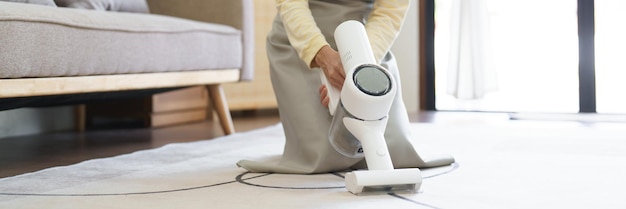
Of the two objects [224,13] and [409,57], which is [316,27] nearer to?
[224,13]

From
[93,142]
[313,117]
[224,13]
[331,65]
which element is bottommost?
[93,142]

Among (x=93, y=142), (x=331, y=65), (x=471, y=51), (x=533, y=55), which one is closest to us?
(x=331, y=65)

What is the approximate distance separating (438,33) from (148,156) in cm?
245

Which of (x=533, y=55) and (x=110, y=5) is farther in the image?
(x=533, y=55)

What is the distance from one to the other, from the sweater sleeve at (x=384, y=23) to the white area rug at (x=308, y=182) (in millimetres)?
269

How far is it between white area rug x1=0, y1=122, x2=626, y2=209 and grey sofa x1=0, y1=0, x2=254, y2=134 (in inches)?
7.4

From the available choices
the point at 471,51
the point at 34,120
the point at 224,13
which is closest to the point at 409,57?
the point at 471,51

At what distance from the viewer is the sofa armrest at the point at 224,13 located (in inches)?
95.7

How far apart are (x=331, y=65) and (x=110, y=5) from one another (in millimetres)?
1064

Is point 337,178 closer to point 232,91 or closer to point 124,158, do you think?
point 124,158

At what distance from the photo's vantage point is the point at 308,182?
4.66 ft

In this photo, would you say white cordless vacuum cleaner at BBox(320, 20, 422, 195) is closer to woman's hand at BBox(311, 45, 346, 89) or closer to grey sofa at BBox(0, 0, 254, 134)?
woman's hand at BBox(311, 45, 346, 89)

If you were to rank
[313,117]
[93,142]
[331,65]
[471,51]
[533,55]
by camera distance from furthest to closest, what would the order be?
[533,55] < [471,51] < [93,142] < [313,117] < [331,65]

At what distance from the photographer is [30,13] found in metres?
1.57
